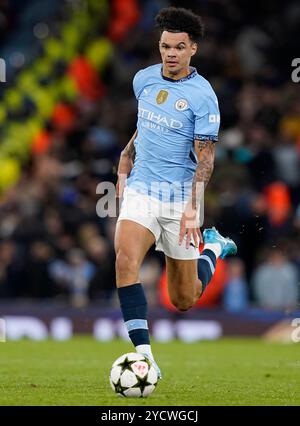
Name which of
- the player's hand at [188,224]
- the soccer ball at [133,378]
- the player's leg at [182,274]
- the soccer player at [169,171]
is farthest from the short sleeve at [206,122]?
the soccer ball at [133,378]

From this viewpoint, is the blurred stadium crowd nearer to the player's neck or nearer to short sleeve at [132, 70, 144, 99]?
short sleeve at [132, 70, 144, 99]

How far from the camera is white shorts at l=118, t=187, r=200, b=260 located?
8.56 m

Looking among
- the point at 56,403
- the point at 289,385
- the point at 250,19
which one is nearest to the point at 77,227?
the point at 250,19

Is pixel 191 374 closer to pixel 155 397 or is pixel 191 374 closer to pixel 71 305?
pixel 155 397

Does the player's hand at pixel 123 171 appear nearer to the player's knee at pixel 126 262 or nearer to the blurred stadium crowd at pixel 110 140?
the player's knee at pixel 126 262

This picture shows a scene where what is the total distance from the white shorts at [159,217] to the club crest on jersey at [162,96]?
70cm

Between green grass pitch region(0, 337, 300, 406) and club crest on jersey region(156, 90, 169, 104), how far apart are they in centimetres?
214

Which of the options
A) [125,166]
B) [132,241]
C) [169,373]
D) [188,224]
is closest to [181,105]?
[125,166]

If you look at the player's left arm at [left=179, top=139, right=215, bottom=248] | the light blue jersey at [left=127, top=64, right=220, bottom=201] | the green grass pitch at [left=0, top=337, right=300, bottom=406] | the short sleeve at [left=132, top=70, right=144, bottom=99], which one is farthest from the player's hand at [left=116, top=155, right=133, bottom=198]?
the green grass pitch at [left=0, top=337, right=300, bottom=406]

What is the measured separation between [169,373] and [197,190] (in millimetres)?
2193

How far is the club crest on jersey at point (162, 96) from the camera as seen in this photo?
8750 mm

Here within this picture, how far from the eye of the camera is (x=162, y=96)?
28.8 ft

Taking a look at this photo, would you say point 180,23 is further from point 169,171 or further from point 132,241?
point 132,241

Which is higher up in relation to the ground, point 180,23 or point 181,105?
point 180,23
